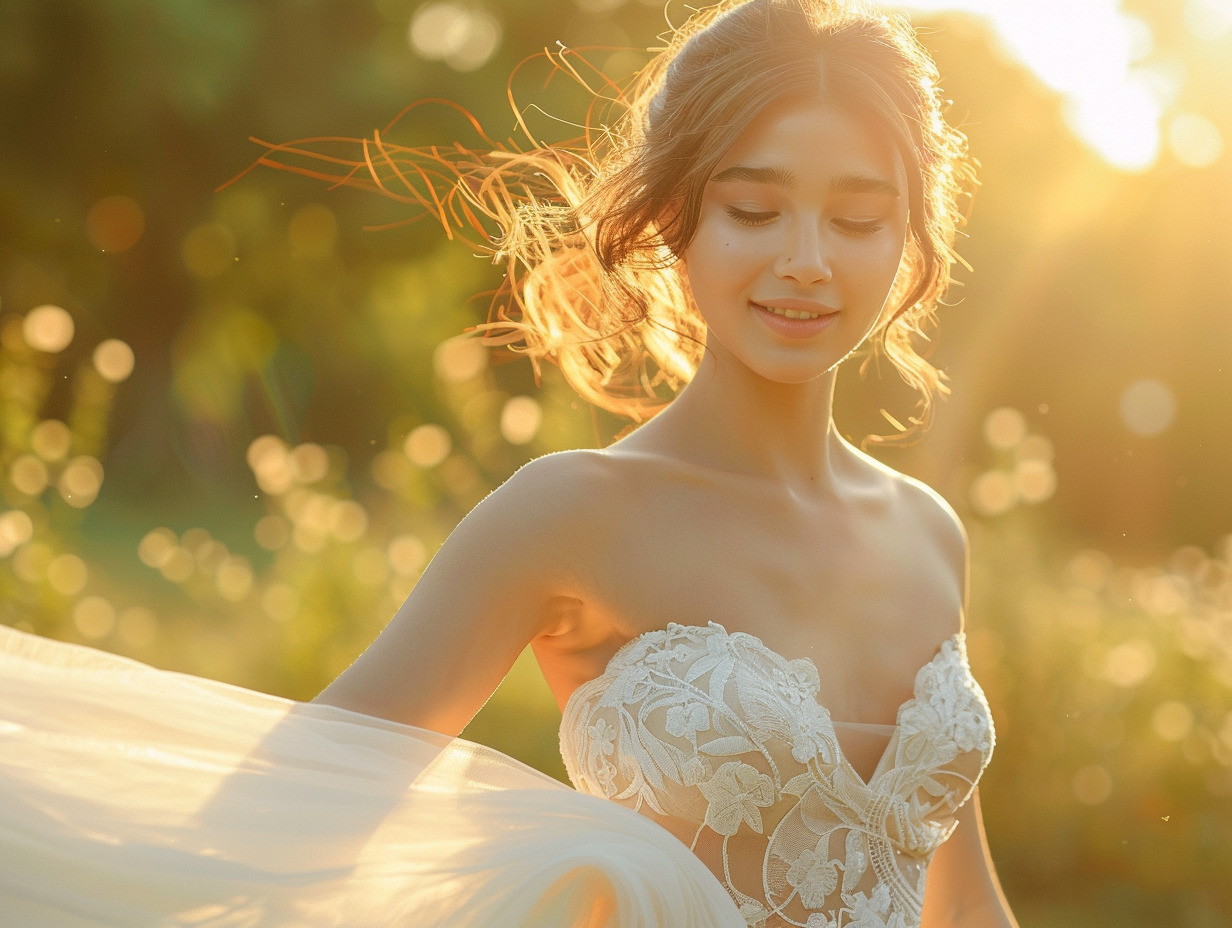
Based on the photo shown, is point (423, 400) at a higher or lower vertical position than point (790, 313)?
lower

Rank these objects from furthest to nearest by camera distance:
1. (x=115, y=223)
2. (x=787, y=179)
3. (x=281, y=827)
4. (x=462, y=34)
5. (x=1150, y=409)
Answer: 1. (x=115, y=223)
2. (x=462, y=34)
3. (x=1150, y=409)
4. (x=787, y=179)
5. (x=281, y=827)

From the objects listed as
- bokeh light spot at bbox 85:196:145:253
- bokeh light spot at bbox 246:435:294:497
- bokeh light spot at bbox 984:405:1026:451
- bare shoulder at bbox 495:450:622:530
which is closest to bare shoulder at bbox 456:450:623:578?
bare shoulder at bbox 495:450:622:530

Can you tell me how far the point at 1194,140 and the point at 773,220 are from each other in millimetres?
5512

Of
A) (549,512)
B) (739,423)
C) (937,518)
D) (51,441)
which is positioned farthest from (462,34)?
(549,512)

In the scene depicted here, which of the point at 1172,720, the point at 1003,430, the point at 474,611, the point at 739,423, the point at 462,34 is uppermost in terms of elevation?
the point at 462,34

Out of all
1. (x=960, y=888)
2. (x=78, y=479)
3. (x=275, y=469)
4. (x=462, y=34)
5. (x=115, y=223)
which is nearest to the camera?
(x=960, y=888)

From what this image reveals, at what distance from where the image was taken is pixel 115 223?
396 inches

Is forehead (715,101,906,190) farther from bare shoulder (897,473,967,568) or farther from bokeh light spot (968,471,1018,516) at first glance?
bokeh light spot (968,471,1018,516)

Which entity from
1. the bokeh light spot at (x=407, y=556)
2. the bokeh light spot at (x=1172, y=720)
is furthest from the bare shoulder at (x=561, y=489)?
the bokeh light spot at (x=1172, y=720)

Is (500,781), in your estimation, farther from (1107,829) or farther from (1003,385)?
(1003,385)

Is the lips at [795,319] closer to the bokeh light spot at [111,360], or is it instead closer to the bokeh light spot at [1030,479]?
the bokeh light spot at [111,360]

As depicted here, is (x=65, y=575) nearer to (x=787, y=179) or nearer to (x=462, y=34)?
(x=787, y=179)

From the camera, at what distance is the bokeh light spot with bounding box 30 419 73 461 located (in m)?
4.30

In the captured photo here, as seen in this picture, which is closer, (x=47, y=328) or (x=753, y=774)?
(x=753, y=774)
